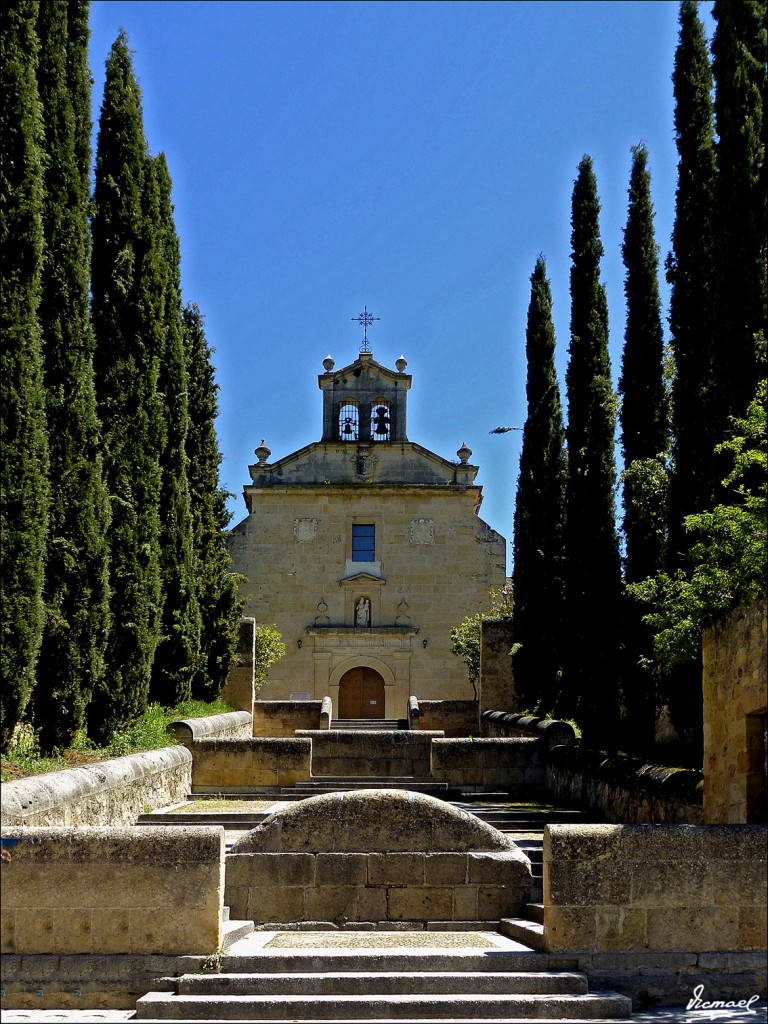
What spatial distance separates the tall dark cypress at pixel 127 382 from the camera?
1302cm

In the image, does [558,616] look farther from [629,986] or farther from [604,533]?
[629,986]

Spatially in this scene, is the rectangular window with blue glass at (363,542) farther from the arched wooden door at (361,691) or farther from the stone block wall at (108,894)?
the stone block wall at (108,894)

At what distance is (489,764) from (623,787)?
3887mm

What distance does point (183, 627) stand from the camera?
15992 mm

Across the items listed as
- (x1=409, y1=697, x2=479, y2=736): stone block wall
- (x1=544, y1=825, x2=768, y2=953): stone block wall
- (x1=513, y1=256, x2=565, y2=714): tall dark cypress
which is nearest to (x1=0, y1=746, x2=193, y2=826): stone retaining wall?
(x1=544, y1=825, x2=768, y2=953): stone block wall

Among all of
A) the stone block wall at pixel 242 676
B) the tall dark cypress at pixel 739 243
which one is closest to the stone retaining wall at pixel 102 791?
the tall dark cypress at pixel 739 243

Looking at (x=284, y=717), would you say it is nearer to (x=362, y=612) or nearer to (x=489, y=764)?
(x=489, y=764)

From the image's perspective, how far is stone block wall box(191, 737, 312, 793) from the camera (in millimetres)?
14008

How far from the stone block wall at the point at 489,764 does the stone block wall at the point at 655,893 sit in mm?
7884

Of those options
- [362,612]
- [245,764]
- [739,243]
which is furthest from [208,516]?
[362,612]

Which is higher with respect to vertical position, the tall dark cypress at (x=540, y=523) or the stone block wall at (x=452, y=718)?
the tall dark cypress at (x=540, y=523)

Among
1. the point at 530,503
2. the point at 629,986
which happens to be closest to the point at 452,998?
the point at 629,986

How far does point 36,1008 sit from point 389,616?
25570mm

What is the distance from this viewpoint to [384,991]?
6.24 m
